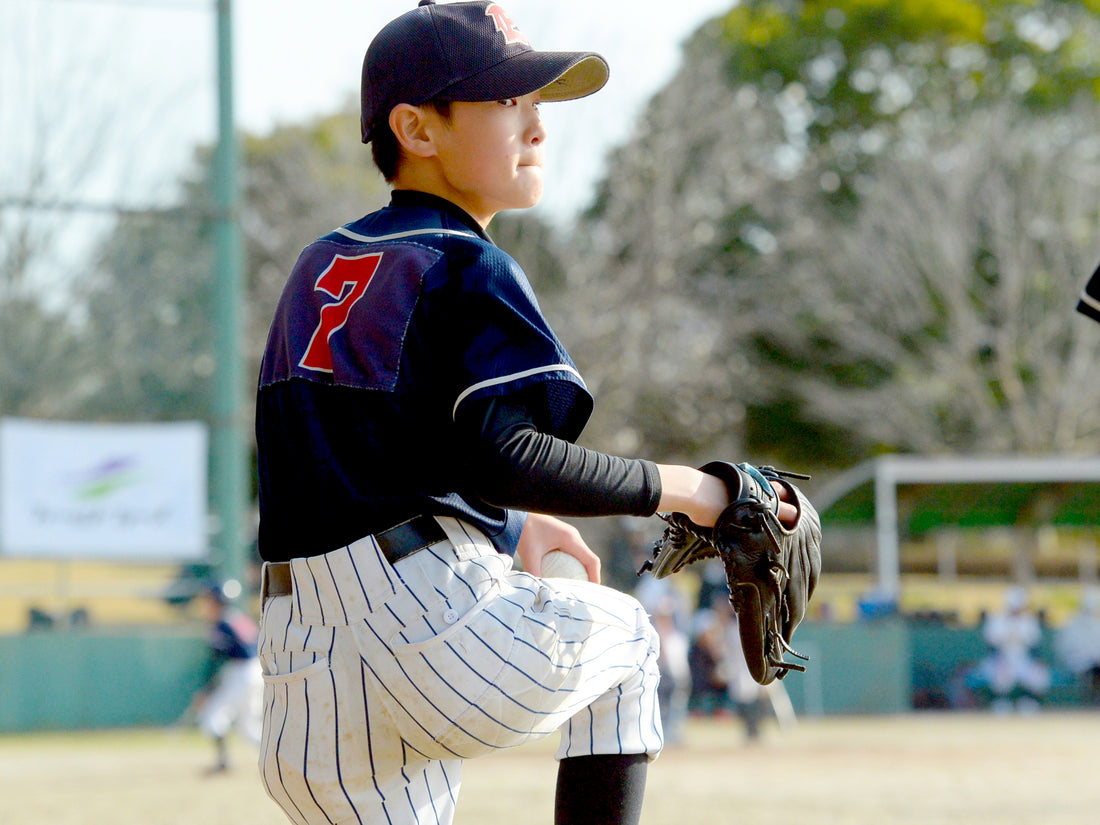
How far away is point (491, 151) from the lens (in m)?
2.22

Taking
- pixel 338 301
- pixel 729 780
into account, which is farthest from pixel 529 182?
pixel 729 780

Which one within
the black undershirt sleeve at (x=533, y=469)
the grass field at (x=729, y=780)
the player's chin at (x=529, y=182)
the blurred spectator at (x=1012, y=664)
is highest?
the player's chin at (x=529, y=182)

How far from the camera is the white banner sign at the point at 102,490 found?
1356 cm

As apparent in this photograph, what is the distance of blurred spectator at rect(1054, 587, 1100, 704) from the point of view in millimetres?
17469

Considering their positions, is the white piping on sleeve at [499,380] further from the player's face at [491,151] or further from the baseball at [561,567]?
the baseball at [561,567]

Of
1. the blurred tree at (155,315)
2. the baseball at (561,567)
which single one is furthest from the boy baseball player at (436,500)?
the blurred tree at (155,315)

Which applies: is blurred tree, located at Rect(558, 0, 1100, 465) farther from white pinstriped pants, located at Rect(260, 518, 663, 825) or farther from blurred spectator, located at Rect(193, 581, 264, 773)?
white pinstriped pants, located at Rect(260, 518, 663, 825)

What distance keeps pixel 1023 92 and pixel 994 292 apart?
4.63 meters

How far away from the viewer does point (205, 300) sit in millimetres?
14484

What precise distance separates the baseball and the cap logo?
853 millimetres

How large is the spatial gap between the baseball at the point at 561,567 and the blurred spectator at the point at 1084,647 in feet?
53.6

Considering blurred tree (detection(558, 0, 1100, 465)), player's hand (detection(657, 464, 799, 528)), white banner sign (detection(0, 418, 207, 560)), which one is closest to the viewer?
player's hand (detection(657, 464, 799, 528))

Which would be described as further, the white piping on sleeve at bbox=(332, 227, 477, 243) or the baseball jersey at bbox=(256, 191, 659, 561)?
the white piping on sleeve at bbox=(332, 227, 477, 243)

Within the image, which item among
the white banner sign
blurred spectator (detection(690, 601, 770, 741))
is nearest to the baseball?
blurred spectator (detection(690, 601, 770, 741))
